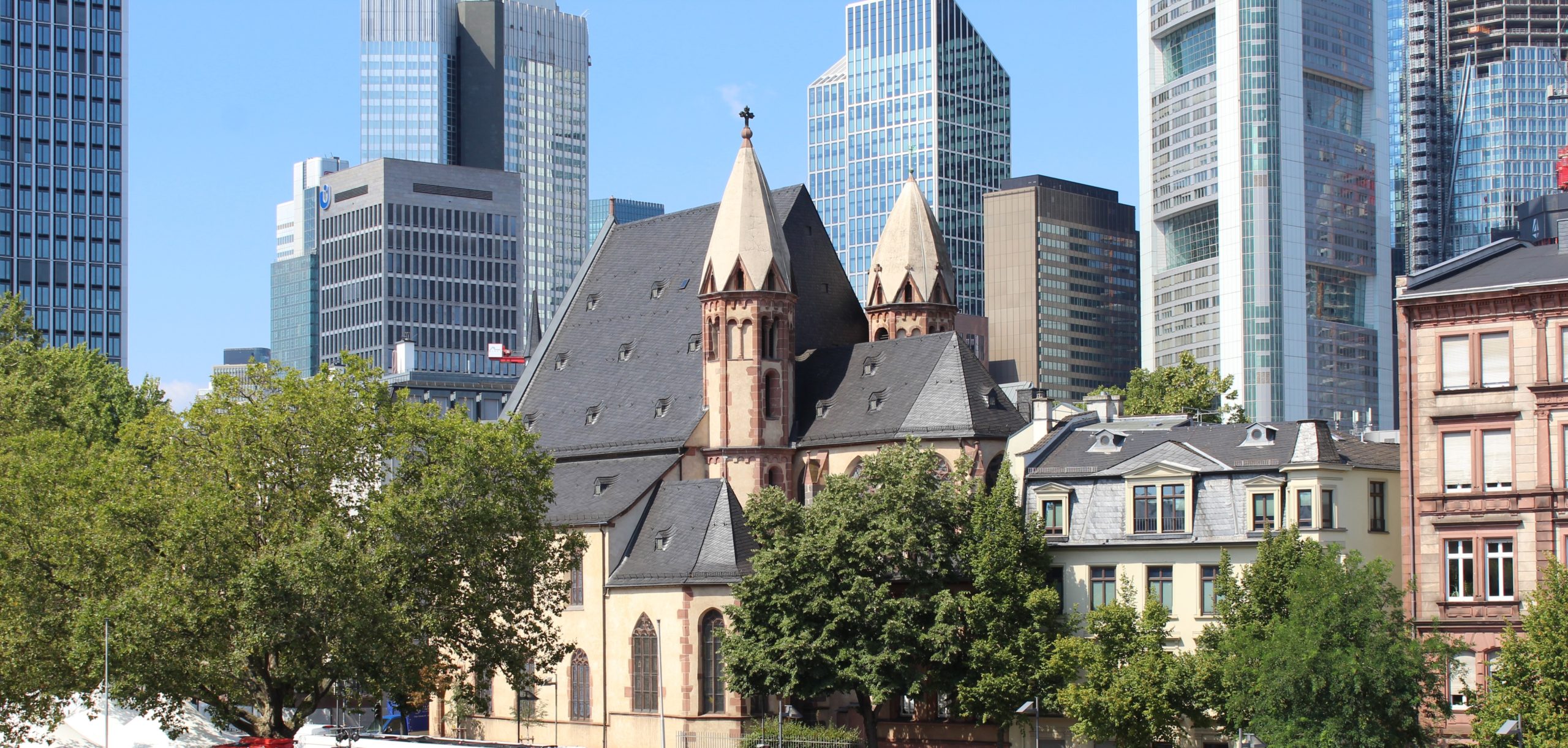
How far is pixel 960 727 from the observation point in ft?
260

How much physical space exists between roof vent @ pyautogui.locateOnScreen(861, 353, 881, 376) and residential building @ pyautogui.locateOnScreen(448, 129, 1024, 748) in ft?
0.28

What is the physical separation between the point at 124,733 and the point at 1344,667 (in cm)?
3949

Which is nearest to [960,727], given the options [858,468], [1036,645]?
[1036,645]

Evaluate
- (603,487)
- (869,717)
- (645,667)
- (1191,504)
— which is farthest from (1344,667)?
(603,487)

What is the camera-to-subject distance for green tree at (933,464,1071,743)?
74375mm

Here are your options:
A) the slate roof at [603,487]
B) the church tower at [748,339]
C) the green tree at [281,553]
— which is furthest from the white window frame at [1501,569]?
the slate roof at [603,487]

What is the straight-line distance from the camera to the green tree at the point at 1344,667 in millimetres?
61906

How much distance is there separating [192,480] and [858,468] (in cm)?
2864

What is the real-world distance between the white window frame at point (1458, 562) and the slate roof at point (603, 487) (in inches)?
1386

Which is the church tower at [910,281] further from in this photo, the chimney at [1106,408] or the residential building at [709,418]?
the chimney at [1106,408]

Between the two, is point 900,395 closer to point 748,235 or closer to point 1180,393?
point 748,235

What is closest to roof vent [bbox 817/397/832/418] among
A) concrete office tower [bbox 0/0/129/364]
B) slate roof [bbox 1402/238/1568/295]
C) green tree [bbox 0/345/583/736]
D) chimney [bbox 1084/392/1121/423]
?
chimney [bbox 1084/392/1121/423]

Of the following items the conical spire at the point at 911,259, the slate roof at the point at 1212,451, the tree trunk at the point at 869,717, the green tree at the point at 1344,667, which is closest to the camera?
the green tree at the point at 1344,667

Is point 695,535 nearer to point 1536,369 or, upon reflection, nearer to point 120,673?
point 120,673
